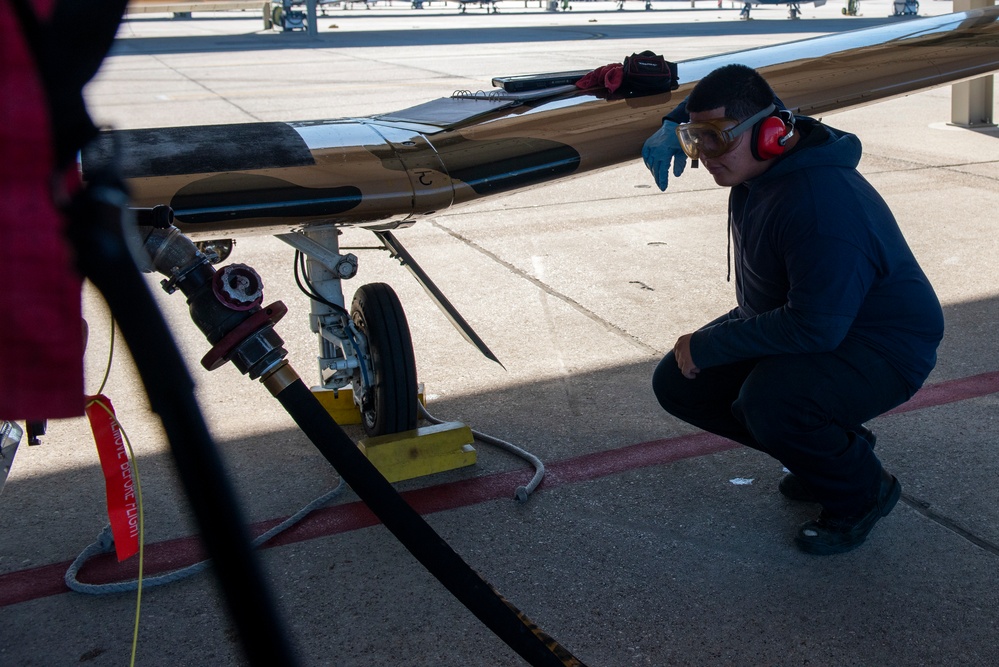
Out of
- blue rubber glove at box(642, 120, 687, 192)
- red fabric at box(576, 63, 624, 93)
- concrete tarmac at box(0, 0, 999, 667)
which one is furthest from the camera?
red fabric at box(576, 63, 624, 93)

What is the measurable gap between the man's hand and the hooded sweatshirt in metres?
0.02

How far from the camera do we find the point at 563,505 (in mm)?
3121

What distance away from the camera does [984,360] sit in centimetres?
416

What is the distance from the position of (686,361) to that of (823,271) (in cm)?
50

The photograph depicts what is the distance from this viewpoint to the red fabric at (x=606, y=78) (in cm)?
382

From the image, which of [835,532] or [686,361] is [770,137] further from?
[835,532]

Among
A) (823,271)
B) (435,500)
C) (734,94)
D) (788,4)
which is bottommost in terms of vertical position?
(435,500)

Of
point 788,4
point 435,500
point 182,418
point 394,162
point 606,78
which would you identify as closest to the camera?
point 182,418

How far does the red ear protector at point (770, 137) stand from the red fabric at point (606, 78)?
133 cm

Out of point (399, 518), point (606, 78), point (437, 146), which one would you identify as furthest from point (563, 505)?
point (606, 78)

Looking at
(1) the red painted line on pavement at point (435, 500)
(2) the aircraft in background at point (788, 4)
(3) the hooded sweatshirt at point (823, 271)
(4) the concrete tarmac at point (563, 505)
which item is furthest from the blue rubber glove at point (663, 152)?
(2) the aircraft in background at point (788, 4)

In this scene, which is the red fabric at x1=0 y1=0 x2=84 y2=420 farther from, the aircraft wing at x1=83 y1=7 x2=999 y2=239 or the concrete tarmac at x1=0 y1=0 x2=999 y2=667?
the aircraft wing at x1=83 y1=7 x2=999 y2=239

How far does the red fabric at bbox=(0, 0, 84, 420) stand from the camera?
2.65ft

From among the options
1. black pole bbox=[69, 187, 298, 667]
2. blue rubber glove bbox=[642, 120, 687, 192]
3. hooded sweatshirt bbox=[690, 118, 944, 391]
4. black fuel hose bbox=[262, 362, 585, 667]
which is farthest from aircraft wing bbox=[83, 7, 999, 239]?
black pole bbox=[69, 187, 298, 667]
